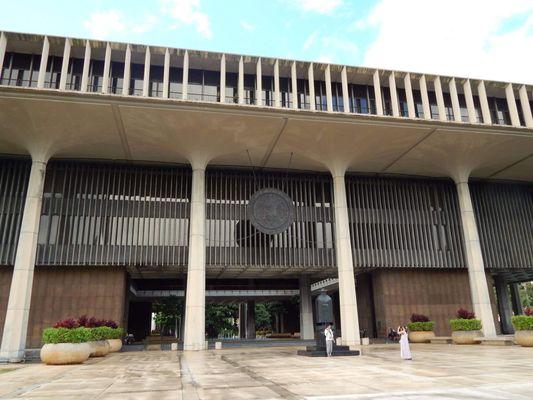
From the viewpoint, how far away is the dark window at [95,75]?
92.4 ft

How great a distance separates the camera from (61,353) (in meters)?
16.7

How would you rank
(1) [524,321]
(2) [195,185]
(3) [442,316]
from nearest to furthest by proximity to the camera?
(1) [524,321], (2) [195,185], (3) [442,316]

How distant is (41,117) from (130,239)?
9.70 m

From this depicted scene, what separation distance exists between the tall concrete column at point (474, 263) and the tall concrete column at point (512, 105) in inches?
214

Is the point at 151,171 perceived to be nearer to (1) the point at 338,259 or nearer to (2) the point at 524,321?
(1) the point at 338,259

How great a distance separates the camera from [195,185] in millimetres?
28125

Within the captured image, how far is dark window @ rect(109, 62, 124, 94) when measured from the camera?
28.6 meters

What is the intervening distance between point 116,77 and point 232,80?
8.26 metres

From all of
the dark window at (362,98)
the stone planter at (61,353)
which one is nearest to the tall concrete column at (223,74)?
the dark window at (362,98)

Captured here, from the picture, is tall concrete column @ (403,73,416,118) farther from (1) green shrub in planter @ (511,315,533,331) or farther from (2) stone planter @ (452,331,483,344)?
(2) stone planter @ (452,331,483,344)

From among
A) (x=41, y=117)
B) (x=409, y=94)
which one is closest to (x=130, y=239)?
(x=41, y=117)

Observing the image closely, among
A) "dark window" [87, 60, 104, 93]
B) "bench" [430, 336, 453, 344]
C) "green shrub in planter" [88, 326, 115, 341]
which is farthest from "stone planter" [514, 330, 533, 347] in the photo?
"dark window" [87, 60, 104, 93]

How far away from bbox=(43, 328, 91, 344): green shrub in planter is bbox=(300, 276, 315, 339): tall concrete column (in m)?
23.6

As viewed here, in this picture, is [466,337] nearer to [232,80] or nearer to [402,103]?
[402,103]
